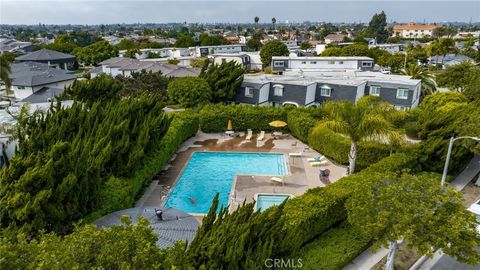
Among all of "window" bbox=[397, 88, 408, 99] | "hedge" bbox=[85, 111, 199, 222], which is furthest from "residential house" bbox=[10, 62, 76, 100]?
"window" bbox=[397, 88, 408, 99]

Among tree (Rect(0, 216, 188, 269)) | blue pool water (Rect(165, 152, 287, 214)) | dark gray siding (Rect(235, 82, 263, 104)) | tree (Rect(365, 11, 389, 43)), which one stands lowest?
blue pool water (Rect(165, 152, 287, 214))

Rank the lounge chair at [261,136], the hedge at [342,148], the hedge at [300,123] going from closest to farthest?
1. the hedge at [342,148]
2. the hedge at [300,123]
3. the lounge chair at [261,136]

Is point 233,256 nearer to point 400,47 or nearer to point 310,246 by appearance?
point 310,246

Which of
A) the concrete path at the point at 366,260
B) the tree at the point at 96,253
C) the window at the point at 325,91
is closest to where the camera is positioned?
the tree at the point at 96,253

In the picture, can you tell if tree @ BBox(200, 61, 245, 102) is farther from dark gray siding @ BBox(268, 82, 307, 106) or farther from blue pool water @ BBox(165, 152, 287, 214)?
blue pool water @ BBox(165, 152, 287, 214)

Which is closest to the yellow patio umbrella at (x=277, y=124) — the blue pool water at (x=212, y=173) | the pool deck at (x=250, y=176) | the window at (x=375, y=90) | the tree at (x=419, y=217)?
the pool deck at (x=250, y=176)

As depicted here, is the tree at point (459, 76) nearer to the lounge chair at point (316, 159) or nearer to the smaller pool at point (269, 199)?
the lounge chair at point (316, 159)
